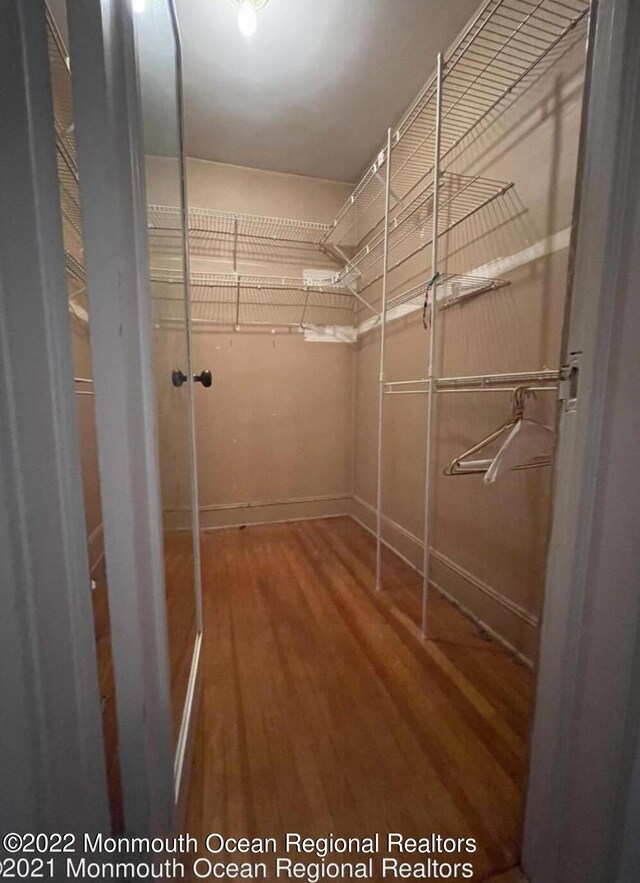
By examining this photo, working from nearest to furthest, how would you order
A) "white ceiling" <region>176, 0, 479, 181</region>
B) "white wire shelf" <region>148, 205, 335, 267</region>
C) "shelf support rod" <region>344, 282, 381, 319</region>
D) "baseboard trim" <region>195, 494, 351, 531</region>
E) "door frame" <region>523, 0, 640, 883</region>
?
"door frame" <region>523, 0, 640, 883</region>, "white ceiling" <region>176, 0, 479, 181</region>, "white wire shelf" <region>148, 205, 335, 267</region>, "shelf support rod" <region>344, 282, 381, 319</region>, "baseboard trim" <region>195, 494, 351, 531</region>

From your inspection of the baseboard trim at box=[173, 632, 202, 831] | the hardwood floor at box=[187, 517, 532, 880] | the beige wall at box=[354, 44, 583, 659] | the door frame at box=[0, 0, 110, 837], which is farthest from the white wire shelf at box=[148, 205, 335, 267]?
the baseboard trim at box=[173, 632, 202, 831]

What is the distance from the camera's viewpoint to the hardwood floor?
0.88 m

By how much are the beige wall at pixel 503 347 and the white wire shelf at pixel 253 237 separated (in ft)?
2.89

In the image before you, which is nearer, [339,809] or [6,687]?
[6,687]

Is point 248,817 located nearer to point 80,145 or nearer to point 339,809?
point 339,809

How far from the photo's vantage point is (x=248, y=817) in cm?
88

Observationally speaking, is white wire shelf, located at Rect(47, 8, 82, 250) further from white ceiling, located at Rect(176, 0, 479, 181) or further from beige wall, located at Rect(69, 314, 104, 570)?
white ceiling, located at Rect(176, 0, 479, 181)

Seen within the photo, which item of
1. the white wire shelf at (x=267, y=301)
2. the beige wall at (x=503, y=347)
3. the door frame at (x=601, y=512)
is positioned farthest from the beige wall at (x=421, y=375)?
the door frame at (x=601, y=512)

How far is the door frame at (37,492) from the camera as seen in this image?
0.38m

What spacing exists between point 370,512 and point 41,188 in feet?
8.23

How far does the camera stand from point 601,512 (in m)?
0.60

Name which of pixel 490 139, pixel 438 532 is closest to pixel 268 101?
pixel 490 139

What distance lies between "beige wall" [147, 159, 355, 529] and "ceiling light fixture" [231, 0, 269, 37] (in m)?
1.11

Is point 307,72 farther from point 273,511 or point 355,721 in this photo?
point 355,721
